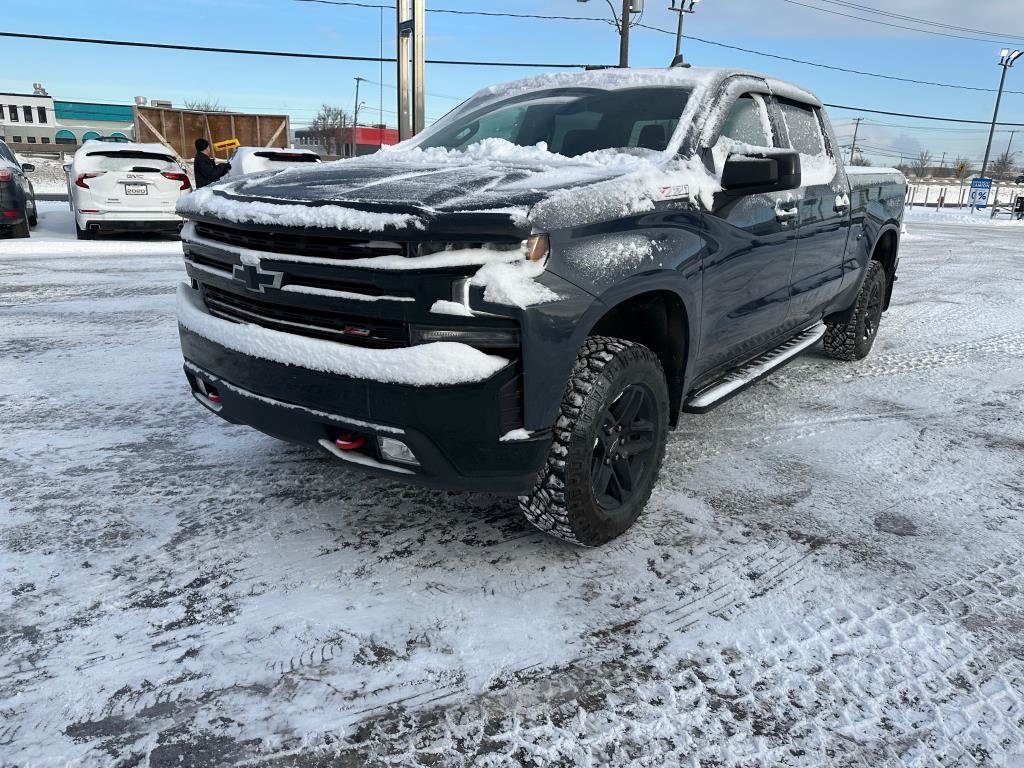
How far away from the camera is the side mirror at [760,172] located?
2861 millimetres

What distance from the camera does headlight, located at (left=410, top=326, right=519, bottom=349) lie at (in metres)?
A: 2.13

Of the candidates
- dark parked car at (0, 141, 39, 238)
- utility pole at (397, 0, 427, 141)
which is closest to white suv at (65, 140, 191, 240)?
dark parked car at (0, 141, 39, 238)

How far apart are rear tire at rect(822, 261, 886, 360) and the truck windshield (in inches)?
104

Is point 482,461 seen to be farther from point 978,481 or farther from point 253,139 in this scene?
point 253,139

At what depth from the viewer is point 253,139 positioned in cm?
2253

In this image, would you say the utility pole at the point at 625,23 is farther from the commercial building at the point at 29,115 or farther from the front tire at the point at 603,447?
the commercial building at the point at 29,115

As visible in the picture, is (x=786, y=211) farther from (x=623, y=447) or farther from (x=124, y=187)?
(x=124, y=187)

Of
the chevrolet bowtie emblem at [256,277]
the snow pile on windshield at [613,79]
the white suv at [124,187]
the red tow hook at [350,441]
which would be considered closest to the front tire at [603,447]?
the red tow hook at [350,441]

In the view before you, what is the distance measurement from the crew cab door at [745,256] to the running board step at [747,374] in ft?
0.31

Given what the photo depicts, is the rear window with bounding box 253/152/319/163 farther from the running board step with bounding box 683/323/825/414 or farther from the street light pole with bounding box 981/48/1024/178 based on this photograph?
the street light pole with bounding box 981/48/1024/178

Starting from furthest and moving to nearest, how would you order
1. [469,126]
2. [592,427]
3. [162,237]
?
1. [162,237]
2. [469,126]
3. [592,427]

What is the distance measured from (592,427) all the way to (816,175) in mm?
2564

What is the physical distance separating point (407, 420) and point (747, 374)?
2.13 meters

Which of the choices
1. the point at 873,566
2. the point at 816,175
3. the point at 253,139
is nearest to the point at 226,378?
the point at 873,566
